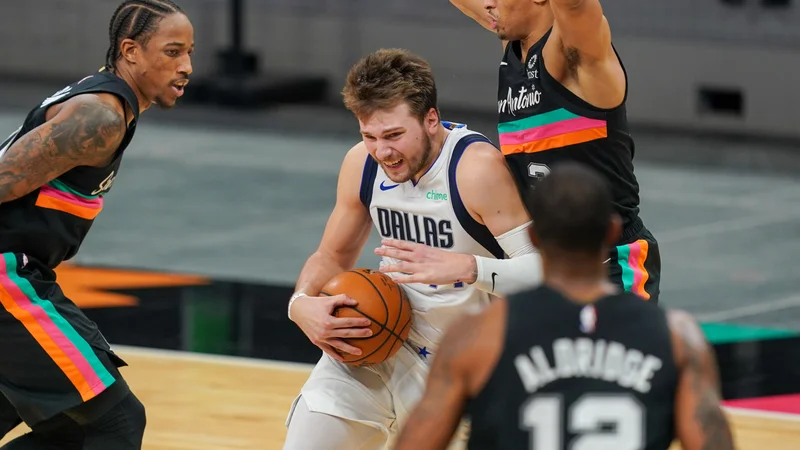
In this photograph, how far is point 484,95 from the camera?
602 inches

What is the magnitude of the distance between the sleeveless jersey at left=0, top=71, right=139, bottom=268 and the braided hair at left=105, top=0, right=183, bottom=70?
13cm

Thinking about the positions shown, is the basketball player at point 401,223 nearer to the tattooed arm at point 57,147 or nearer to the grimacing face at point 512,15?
the grimacing face at point 512,15

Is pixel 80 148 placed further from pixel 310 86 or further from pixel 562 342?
pixel 310 86

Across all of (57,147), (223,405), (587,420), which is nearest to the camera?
(587,420)

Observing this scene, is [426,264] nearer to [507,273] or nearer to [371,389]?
[507,273]

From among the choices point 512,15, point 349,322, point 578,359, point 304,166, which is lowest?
point 304,166

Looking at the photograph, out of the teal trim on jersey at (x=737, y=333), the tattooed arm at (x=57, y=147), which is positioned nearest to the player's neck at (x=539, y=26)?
the tattooed arm at (x=57, y=147)

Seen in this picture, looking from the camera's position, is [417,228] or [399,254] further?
[417,228]

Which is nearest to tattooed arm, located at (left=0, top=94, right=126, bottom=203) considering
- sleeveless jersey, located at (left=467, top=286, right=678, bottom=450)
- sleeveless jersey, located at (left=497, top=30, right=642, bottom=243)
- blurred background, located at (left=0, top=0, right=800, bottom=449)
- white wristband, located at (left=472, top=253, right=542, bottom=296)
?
white wristband, located at (left=472, top=253, right=542, bottom=296)

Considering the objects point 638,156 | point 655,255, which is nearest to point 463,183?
point 655,255

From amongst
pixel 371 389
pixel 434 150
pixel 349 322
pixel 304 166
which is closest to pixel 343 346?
pixel 349 322

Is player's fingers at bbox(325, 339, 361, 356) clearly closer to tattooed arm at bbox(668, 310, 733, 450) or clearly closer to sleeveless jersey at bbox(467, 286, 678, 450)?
sleeveless jersey at bbox(467, 286, 678, 450)

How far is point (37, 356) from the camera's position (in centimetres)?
469

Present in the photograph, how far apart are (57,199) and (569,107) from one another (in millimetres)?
1652
